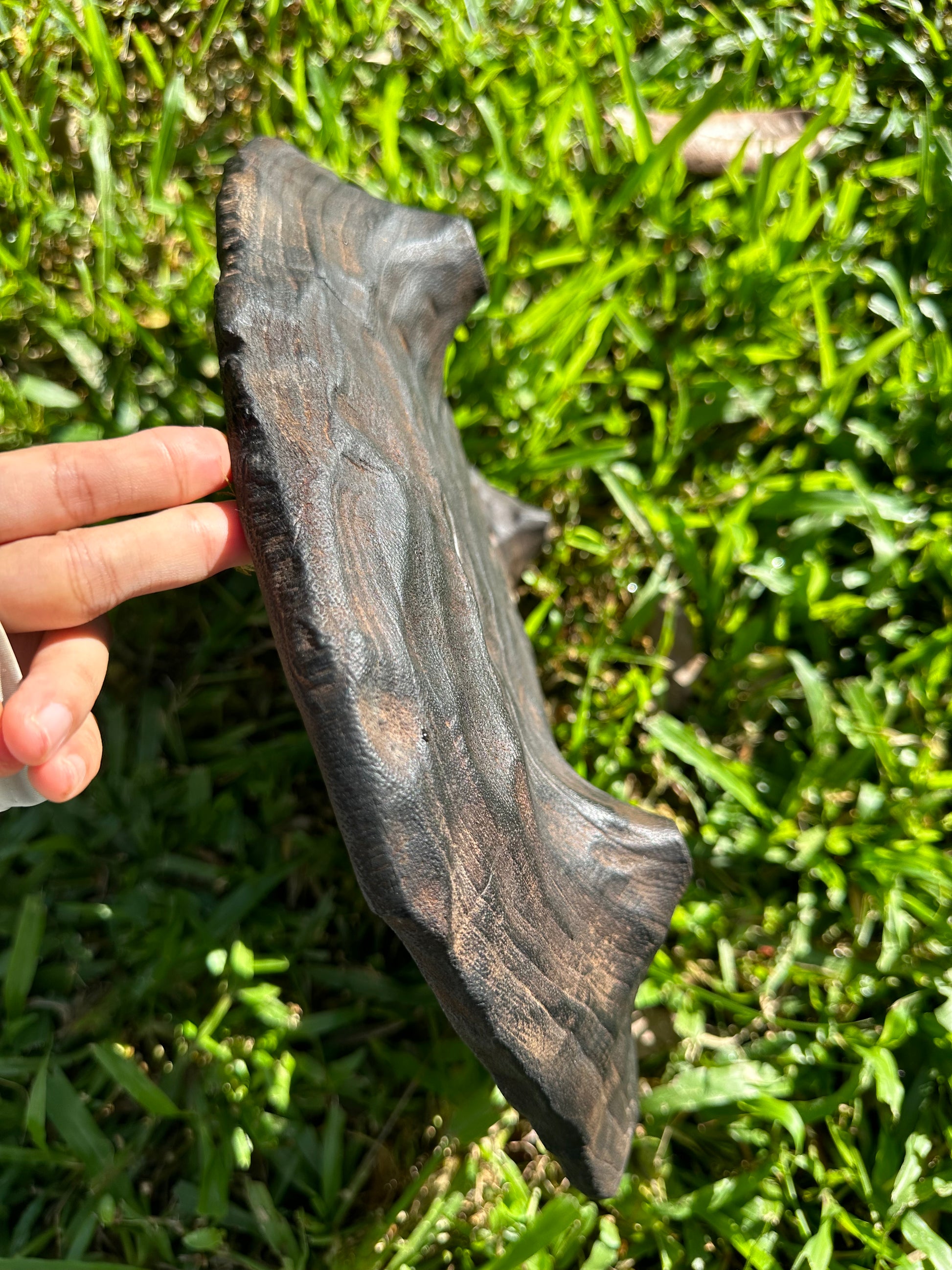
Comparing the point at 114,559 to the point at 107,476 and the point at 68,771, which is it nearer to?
the point at 107,476

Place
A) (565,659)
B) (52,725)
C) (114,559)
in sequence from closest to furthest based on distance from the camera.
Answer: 1. (52,725)
2. (114,559)
3. (565,659)

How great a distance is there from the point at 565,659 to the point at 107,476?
118 cm

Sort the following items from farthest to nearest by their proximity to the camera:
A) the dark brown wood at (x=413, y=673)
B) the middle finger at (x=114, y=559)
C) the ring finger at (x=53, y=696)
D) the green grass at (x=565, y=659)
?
the green grass at (x=565, y=659)
the middle finger at (x=114, y=559)
the ring finger at (x=53, y=696)
the dark brown wood at (x=413, y=673)

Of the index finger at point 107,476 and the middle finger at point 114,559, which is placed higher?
the index finger at point 107,476

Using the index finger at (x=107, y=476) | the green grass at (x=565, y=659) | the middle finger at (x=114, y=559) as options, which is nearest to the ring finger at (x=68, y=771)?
the middle finger at (x=114, y=559)

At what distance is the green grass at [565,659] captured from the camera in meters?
2.05

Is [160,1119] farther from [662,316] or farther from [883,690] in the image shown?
[662,316]

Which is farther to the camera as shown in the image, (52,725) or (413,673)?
(52,725)

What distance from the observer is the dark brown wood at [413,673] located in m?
1.05

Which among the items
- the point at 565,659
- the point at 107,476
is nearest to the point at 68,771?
the point at 107,476

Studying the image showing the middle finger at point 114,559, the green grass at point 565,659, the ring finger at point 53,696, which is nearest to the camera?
the ring finger at point 53,696

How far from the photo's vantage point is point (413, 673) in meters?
1.09

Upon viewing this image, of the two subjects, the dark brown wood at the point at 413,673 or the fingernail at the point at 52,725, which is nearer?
the dark brown wood at the point at 413,673

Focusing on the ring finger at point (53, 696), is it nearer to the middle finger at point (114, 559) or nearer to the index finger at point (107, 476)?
the middle finger at point (114, 559)
